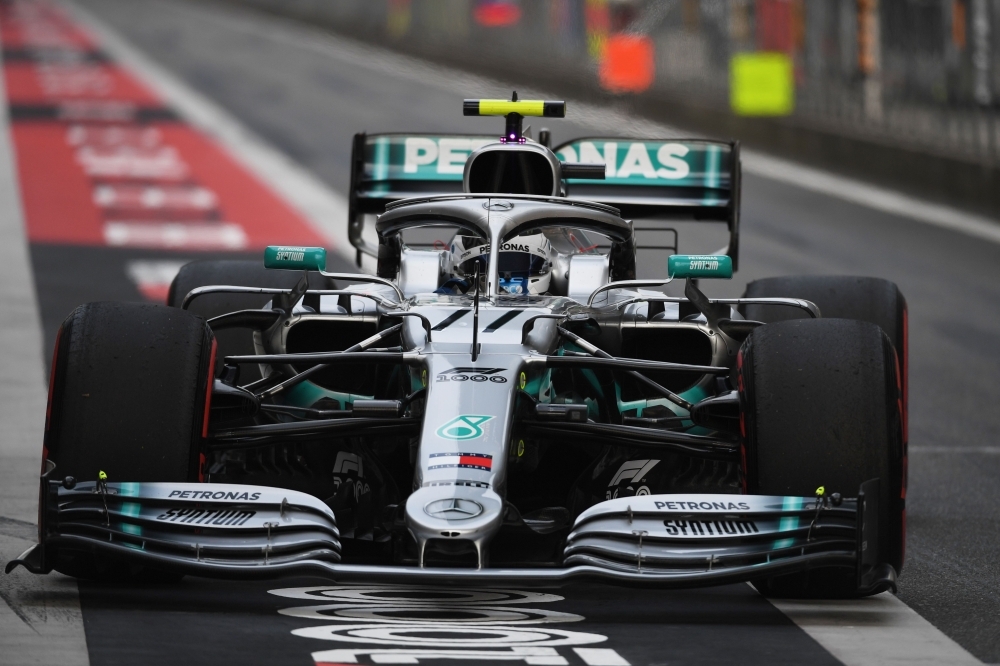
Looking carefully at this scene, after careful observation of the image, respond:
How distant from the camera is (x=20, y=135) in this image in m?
24.7

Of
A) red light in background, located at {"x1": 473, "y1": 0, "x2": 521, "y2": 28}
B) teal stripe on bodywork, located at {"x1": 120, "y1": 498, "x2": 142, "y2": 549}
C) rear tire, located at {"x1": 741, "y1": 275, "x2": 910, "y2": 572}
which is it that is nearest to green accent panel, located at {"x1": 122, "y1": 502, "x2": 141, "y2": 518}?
teal stripe on bodywork, located at {"x1": 120, "y1": 498, "x2": 142, "y2": 549}

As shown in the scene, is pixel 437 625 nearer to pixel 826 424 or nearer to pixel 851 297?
pixel 826 424

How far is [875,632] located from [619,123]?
71.0 ft

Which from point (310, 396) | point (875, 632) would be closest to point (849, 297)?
point (310, 396)

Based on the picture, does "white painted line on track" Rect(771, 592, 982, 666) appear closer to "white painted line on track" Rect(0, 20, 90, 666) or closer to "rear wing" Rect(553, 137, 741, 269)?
"white painted line on track" Rect(0, 20, 90, 666)

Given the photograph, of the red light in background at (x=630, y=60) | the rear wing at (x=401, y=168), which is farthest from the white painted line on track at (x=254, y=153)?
the rear wing at (x=401, y=168)

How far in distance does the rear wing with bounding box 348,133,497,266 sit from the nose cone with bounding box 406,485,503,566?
14.1ft

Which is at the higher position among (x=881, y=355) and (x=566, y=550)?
(x=881, y=355)

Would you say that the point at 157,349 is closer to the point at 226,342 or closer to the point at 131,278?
the point at 226,342

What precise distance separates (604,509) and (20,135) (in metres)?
20.1

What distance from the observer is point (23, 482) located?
8.72 meters

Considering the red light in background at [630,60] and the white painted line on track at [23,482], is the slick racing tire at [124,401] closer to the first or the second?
the white painted line on track at [23,482]

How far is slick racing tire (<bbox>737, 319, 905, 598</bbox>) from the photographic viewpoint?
636 centimetres

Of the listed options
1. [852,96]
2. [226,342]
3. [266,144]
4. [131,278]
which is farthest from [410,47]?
[226,342]
